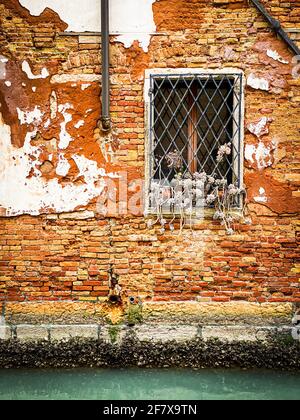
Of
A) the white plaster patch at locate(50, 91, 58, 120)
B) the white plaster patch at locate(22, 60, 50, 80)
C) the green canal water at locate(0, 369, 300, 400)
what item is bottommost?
the green canal water at locate(0, 369, 300, 400)

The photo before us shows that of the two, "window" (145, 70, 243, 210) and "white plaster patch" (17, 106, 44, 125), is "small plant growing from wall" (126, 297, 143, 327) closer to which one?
"window" (145, 70, 243, 210)

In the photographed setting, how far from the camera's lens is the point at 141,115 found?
441 cm

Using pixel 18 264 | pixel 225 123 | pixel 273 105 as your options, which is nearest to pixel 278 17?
pixel 273 105

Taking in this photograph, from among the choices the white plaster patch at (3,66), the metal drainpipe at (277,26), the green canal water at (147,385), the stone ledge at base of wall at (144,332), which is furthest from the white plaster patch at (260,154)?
the white plaster patch at (3,66)

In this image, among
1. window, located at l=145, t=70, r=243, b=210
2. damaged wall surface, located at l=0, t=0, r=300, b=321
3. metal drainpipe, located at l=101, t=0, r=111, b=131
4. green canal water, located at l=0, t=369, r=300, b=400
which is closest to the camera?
green canal water, located at l=0, t=369, r=300, b=400

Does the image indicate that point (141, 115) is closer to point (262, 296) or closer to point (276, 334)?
point (262, 296)

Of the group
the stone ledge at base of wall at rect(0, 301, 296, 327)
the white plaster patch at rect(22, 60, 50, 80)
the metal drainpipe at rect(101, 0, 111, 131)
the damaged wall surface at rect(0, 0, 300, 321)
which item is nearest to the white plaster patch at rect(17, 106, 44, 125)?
the damaged wall surface at rect(0, 0, 300, 321)

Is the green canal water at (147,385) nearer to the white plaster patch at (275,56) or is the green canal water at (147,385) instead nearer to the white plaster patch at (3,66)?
the white plaster patch at (3,66)

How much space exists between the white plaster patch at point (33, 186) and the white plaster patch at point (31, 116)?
0.38 feet

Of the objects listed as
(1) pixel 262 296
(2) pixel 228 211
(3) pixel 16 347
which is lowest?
(3) pixel 16 347

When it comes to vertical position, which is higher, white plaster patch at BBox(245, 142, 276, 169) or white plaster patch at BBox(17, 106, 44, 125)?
white plaster patch at BBox(17, 106, 44, 125)

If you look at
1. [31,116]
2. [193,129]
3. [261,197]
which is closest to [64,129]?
[31,116]

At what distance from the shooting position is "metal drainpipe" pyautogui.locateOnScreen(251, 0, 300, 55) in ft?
13.9

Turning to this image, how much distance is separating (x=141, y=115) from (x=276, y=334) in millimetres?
2543
